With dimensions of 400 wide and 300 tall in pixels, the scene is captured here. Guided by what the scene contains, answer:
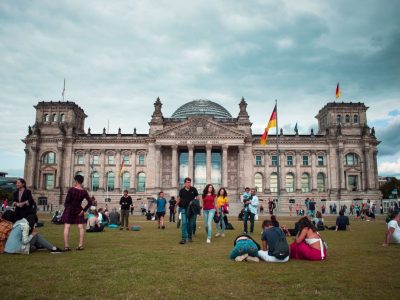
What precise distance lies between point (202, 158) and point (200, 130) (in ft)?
22.6

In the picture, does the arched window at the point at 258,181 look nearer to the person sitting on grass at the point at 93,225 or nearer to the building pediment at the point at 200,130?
the building pediment at the point at 200,130

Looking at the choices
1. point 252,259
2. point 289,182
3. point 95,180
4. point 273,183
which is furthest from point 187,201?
point 95,180

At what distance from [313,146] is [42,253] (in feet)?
229

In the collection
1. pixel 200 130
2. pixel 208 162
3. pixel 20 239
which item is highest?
pixel 200 130

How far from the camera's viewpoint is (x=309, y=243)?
1046 cm

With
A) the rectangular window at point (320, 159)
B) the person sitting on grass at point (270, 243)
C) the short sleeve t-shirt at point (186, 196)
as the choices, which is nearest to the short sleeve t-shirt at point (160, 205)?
the short sleeve t-shirt at point (186, 196)

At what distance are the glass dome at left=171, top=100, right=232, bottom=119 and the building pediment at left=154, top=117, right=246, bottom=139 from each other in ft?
41.1

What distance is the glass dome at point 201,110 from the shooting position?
84.1 meters

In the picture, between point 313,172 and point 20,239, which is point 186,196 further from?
point 313,172

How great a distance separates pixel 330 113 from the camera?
248 ft

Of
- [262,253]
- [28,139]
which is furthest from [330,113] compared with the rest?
[262,253]

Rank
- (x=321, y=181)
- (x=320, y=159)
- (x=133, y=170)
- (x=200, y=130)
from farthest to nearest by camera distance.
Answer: (x=320, y=159) → (x=321, y=181) → (x=133, y=170) → (x=200, y=130)

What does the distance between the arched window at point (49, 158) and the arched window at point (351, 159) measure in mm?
61753

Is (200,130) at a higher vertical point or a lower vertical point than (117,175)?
higher
